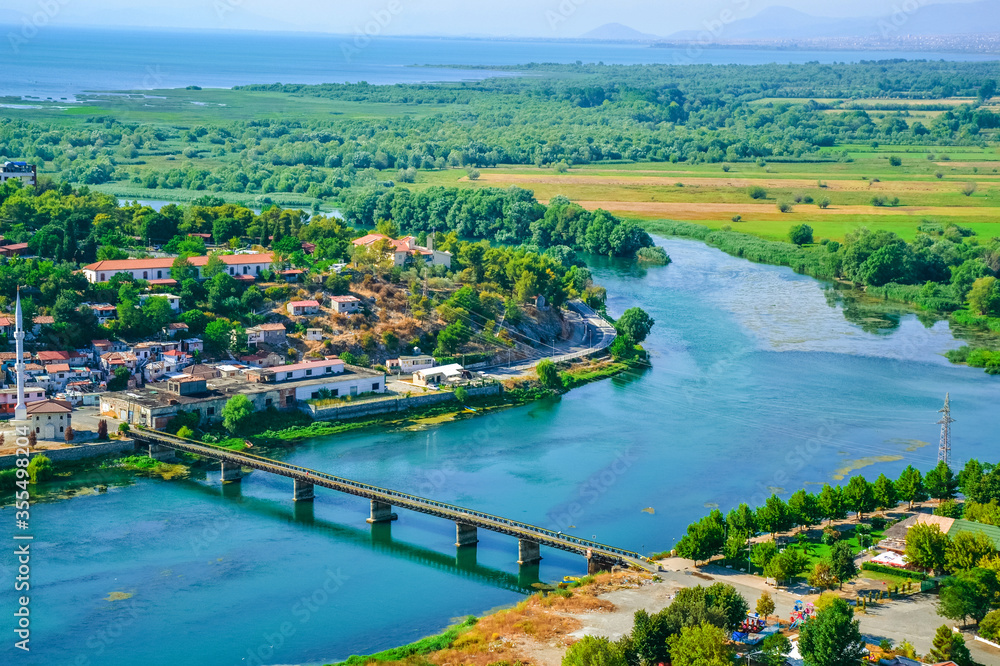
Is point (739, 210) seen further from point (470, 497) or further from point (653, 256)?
point (470, 497)

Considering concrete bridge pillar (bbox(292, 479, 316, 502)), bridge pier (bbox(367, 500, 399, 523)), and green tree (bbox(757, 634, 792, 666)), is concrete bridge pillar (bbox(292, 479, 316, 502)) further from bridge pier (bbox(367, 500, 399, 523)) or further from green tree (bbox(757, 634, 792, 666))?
green tree (bbox(757, 634, 792, 666))

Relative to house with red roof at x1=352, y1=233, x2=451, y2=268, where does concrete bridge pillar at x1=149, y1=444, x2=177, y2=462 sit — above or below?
below

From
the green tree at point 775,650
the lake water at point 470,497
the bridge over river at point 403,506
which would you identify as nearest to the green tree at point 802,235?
the lake water at point 470,497

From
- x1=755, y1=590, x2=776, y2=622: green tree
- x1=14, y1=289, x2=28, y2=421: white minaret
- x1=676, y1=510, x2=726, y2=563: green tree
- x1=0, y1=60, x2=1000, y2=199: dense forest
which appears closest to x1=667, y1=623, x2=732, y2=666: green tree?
x1=755, y1=590, x2=776, y2=622: green tree

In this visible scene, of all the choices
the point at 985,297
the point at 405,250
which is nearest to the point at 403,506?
the point at 405,250

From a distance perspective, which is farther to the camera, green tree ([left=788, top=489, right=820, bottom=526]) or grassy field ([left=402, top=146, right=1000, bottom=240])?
grassy field ([left=402, top=146, right=1000, bottom=240])

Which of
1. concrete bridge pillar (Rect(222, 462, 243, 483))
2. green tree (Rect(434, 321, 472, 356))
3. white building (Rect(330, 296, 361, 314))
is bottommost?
concrete bridge pillar (Rect(222, 462, 243, 483))
